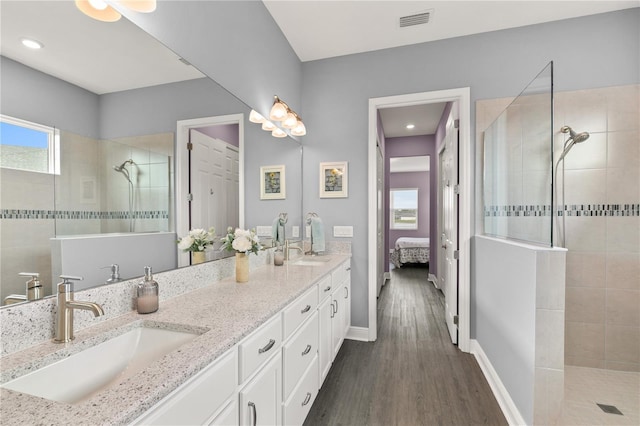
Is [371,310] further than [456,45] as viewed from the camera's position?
Yes

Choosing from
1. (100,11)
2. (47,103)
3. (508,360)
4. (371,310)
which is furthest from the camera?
(371,310)

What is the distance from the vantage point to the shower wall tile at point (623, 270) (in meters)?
2.28

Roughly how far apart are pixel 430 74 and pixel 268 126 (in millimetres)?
1631

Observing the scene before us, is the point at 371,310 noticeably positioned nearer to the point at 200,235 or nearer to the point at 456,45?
the point at 200,235

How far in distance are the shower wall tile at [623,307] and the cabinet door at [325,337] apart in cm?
226

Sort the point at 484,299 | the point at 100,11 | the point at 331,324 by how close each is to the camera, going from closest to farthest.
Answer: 1. the point at 100,11
2. the point at 331,324
3. the point at 484,299

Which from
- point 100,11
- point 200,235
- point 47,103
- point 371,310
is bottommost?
point 371,310

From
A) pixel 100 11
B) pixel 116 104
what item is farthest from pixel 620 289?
pixel 100 11

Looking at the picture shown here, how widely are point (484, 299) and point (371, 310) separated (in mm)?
1020

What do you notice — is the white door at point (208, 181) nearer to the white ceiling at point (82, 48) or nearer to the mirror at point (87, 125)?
the mirror at point (87, 125)

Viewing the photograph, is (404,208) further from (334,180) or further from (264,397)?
(264,397)

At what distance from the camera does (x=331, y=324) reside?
2211mm

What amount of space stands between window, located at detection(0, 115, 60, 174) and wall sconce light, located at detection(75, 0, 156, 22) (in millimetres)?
476

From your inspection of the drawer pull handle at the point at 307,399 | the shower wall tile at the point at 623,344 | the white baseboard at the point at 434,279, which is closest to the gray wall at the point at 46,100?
A: the drawer pull handle at the point at 307,399
